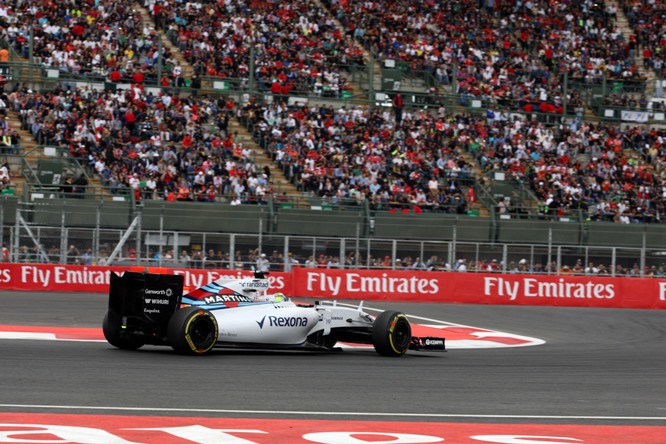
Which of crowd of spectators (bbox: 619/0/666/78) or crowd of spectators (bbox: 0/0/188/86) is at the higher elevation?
crowd of spectators (bbox: 619/0/666/78)

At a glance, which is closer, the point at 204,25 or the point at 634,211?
the point at 634,211

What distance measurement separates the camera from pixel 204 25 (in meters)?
42.4

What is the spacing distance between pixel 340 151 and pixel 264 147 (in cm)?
272

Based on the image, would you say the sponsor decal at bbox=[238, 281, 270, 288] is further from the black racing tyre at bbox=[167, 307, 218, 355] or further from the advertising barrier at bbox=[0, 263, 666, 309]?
the advertising barrier at bbox=[0, 263, 666, 309]

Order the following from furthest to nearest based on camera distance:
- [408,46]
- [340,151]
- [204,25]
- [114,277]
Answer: [408,46]
[204,25]
[340,151]
[114,277]

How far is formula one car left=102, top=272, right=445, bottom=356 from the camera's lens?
1451cm

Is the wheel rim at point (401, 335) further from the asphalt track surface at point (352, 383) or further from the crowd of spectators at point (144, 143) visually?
the crowd of spectators at point (144, 143)

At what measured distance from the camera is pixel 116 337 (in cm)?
1512

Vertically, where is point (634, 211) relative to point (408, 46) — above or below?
below

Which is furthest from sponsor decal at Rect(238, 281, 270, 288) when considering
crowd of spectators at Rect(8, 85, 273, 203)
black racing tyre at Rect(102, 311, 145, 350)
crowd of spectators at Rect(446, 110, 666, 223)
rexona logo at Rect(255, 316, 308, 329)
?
crowd of spectators at Rect(446, 110, 666, 223)

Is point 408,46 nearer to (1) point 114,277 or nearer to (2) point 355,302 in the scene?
(2) point 355,302

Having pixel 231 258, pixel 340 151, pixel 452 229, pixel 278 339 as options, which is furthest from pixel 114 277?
pixel 340 151

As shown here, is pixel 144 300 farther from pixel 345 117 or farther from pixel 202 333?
pixel 345 117

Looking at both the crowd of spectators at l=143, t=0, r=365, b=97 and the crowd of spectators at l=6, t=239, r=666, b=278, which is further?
the crowd of spectators at l=143, t=0, r=365, b=97
